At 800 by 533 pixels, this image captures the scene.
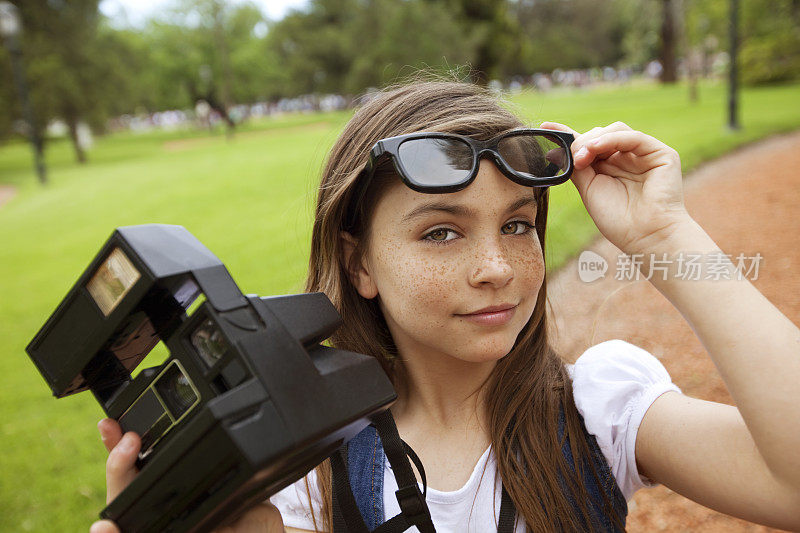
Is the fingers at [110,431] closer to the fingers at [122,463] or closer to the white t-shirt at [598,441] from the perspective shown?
the fingers at [122,463]

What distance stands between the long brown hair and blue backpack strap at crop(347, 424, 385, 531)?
75 millimetres

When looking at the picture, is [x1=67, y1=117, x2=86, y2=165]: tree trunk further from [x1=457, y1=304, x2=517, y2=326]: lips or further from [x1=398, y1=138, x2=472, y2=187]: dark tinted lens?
[x1=457, y1=304, x2=517, y2=326]: lips

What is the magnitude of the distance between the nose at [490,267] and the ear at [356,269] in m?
0.37

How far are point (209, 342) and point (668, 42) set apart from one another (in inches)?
1499

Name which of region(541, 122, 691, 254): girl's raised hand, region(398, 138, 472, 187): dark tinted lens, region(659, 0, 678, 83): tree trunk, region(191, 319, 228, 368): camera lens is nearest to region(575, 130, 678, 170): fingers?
region(541, 122, 691, 254): girl's raised hand

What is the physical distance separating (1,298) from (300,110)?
5528 cm

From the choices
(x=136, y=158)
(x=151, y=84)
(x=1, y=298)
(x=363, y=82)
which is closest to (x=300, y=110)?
(x=151, y=84)

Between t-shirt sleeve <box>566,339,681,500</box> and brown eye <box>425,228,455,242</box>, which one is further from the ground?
brown eye <box>425,228,455,242</box>

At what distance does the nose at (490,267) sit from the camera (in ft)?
4.52

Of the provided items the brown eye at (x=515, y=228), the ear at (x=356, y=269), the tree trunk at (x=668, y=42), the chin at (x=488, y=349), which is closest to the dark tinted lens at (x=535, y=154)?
the brown eye at (x=515, y=228)

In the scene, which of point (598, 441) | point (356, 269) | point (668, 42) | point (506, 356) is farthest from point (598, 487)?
point (668, 42)

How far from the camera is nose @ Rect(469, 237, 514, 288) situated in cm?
138

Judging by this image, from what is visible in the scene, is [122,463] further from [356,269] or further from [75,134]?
[75,134]

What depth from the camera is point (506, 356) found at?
1.72 metres
